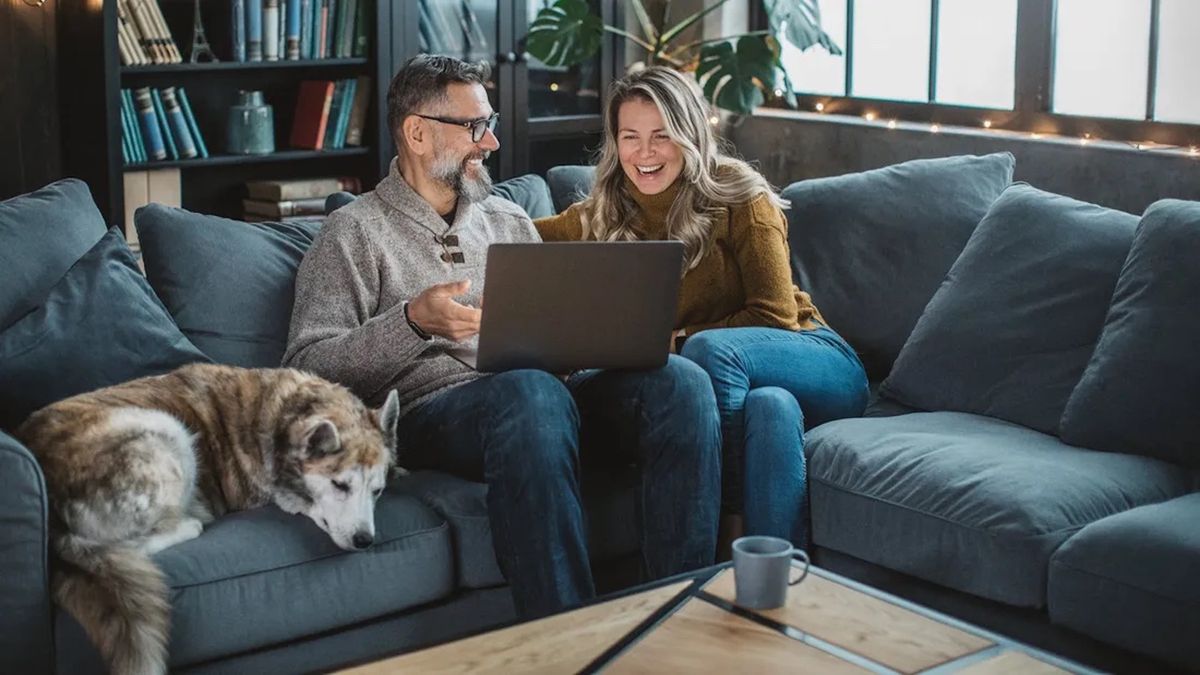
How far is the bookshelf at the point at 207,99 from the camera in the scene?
432 cm

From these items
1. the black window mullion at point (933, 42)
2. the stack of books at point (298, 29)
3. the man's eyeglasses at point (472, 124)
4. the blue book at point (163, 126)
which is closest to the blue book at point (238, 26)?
the stack of books at point (298, 29)

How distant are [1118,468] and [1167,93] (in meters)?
1.84

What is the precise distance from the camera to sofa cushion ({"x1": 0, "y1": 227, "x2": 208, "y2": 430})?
262 cm

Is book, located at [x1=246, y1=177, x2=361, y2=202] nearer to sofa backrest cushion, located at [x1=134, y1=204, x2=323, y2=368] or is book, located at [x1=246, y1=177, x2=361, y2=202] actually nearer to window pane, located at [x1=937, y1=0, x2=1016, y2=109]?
sofa backrest cushion, located at [x1=134, y1=204, x2=323, y2=368]

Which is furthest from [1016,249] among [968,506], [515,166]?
[515,166]

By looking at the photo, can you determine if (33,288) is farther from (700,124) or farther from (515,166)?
(515,166)

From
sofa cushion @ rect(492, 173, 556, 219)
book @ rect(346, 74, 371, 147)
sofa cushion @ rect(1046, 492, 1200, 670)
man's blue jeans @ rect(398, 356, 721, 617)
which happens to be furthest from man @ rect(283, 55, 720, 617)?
book @ rect(346, 74, 371, 147)

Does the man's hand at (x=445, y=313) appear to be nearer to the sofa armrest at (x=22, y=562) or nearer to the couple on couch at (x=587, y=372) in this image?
the couple on couch at (x=587, y=372)

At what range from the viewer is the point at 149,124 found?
4.51 metres

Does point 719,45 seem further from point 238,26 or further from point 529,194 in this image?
point 529,194

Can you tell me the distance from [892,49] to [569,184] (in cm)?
192

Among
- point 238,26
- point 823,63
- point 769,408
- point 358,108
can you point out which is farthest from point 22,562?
point 823,63

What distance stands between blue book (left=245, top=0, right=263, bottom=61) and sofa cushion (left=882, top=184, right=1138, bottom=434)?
93.1 inches

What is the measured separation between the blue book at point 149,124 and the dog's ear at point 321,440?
2.26 m
